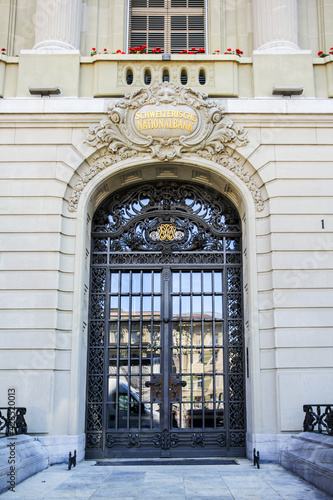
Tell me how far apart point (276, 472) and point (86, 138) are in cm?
802

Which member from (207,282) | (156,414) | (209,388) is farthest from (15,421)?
(207,282)

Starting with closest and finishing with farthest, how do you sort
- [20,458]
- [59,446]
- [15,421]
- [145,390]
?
[20,458]
[15,421]
[59,446]
[145,390]

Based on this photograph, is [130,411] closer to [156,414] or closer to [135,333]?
[156,414]

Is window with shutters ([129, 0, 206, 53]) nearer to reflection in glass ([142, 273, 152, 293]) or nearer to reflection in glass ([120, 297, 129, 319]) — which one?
reflection in glass ([142, 273, 152, 293])

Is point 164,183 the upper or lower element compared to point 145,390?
upper

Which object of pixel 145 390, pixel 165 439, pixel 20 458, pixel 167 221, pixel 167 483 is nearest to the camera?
pixel 167 483

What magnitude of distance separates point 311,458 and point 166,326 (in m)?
4.81

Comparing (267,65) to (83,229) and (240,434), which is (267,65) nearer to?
(83,229)

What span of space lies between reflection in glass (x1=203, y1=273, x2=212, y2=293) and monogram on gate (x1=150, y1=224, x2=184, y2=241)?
1.10 meters

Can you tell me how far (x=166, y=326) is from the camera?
13484 mm

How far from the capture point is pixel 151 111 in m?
13.3

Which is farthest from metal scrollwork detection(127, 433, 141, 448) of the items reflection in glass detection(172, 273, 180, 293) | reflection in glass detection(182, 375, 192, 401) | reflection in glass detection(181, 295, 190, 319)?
reflection in glass detection(172, 273, 180, 293)

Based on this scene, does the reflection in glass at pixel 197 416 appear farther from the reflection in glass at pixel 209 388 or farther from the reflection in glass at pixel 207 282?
the reflection in glass at pixel 207 282

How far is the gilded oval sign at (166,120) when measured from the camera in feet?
43.5
